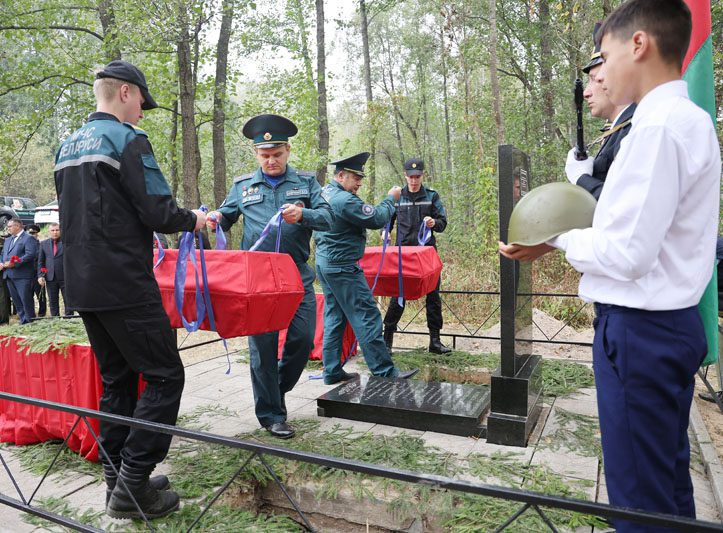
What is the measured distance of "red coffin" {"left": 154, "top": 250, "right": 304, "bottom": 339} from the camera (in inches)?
122

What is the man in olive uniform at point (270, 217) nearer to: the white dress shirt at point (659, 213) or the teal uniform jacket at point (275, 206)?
the teal uniform jacket at point (275, 206)

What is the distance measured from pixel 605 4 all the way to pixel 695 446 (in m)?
5.79

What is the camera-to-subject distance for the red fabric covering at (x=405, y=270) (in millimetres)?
5523

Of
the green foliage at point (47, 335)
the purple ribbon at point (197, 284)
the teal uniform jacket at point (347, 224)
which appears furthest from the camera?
the teal uniform jacket at point (347, 224)

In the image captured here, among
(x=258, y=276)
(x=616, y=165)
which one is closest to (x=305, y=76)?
(x=258, y=276)

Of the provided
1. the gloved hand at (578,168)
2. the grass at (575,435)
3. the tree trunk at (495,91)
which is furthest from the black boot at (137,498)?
the tree trunk at (495,91)

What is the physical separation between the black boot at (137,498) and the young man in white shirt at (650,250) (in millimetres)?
2241

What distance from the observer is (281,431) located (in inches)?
153

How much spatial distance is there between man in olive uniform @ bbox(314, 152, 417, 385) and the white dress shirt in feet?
11.1

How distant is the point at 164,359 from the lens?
9.06 feet

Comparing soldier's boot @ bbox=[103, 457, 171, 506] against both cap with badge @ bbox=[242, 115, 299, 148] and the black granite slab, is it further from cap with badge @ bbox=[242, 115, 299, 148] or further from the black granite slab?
cap with badge @ bbox=[242, 115, 299, 148]

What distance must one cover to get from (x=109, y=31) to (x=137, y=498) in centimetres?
977

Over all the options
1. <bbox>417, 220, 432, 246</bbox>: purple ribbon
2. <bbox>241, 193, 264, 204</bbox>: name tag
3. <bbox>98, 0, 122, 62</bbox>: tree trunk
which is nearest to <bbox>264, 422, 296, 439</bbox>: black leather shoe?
<bbox>241, 193, 264, 204</bbox>: name tag

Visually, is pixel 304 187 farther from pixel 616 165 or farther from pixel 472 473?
pixel 616 165
